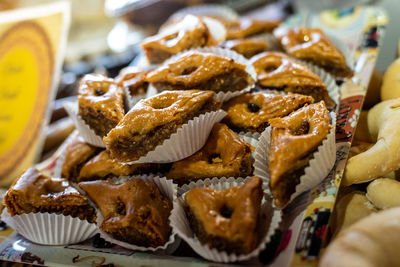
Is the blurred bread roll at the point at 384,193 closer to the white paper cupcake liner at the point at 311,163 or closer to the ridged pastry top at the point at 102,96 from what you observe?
the white paper cupcake liner at the point at 311,163

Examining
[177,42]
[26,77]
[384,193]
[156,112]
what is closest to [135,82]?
[177,42]

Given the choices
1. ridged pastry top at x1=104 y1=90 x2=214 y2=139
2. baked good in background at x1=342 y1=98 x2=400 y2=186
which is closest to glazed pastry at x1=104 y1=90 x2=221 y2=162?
ridged pastry top at x1=104 y1=90 x2=214 y2=139

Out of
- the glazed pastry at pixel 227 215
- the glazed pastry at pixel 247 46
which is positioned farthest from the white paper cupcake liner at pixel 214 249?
the glazed pastry at pixel 247 46

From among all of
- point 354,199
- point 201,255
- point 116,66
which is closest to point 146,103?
point 201,255

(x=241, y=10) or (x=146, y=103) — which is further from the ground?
(x=146, y=103)

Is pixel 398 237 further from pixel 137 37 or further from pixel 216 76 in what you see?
pixel 137 37

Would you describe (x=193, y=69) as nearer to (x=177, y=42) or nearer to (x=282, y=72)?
(x=177, y=42)

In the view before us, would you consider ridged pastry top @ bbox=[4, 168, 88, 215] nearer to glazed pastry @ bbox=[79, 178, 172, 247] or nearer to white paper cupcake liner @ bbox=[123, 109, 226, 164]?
→ glazed pastry @ bbox=[79, 178, 172, 247]
